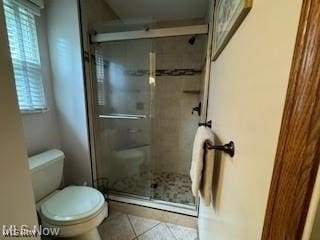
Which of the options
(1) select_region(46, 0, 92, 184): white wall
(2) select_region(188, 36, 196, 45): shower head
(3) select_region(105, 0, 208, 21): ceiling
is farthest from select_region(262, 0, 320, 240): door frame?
(2) select_region(188, 36, 196, 45): shower head

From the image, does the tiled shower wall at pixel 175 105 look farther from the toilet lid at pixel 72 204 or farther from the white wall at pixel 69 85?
the toilet lid at pixel 72 204

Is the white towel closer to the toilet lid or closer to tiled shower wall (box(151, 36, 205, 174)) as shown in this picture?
the toilet lid

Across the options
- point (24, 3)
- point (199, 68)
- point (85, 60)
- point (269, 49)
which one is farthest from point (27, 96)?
point (199, 68)

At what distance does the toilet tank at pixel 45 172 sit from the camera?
122cm

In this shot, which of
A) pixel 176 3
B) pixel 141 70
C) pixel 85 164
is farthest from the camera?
Result: pixel 141 70

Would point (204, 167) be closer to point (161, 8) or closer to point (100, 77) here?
point (100, 77)

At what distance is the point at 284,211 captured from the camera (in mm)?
259

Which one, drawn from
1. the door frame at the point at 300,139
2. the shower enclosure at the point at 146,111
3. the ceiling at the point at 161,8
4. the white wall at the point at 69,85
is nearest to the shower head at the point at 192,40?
the shower enclosure at the point at 146,111

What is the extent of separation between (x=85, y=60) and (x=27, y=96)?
577 millimetres

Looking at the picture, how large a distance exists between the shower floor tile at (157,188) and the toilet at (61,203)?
656mm

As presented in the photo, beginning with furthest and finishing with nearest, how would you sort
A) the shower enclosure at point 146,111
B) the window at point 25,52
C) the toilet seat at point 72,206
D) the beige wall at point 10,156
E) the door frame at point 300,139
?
the shower enclosure at point 146,111 → the window at point 25,52 → the toilet seat at point 72,206 → the beige wall at point 10,156 → the door frame at point 300,139

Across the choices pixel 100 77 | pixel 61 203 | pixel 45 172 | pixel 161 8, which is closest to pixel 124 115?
pixel 100 77

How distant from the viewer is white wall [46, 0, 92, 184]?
4.78ft

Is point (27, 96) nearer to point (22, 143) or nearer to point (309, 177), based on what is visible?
point (22, 143)
